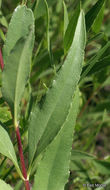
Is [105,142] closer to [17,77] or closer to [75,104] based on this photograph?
[75,104]

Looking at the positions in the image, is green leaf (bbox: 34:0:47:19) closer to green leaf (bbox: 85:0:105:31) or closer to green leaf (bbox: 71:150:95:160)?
green leaf (bbox: 85:0:105:31)

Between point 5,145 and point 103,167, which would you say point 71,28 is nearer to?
point 5,145

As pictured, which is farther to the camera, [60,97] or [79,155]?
[79,155]

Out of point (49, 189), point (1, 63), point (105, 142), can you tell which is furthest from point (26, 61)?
point (105, 142)

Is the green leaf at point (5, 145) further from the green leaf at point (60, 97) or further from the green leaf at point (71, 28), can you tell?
the green leaf at point (71, 28)

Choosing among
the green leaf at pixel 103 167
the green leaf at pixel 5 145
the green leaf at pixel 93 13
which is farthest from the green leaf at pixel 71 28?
the green leaf at pixel 103 167

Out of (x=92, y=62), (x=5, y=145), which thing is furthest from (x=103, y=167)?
Result: (x=5, y=145)
